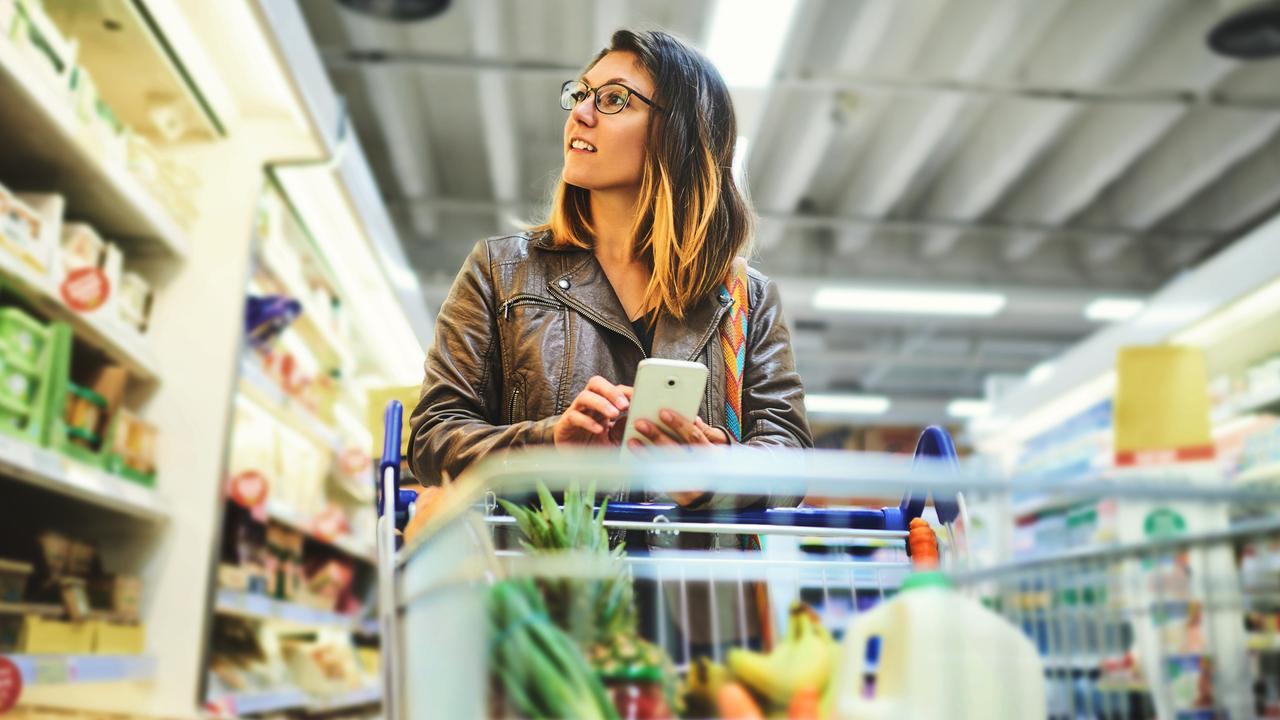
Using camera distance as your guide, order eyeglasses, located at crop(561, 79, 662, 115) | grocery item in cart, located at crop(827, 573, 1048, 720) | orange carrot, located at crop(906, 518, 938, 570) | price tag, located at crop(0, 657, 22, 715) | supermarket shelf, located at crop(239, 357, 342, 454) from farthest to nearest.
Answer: supermarket shelf, located at crop(239, 357, 342, 454)
price tag, located at crop(0, 657, 22, 715)
eyeglasses, located at crop(561, 79, 662, 115)
orange carrot, located at crop(906, 518, 938, 570)
grocery item in cart, located at crop(827, 573, 1048, 720)

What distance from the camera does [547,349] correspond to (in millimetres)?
1727

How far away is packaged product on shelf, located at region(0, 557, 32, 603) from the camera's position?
2500 millimetres

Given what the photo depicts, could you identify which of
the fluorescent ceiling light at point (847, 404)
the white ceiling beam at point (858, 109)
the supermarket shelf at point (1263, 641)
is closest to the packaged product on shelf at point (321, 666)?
the white ceiling beam at point (858, 109)

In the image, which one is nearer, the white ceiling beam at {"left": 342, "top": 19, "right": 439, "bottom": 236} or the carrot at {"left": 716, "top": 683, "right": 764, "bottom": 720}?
the carrot at {"left": 716, "top": 683, "right": 764, "bottom": 720}

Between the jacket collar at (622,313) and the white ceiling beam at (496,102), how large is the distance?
490cm

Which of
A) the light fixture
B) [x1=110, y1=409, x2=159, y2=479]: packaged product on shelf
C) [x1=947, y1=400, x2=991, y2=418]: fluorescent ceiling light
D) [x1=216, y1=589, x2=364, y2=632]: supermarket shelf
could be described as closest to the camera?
[x1=110, y1=409, x2=159, y2=479]: packaged product on shelf

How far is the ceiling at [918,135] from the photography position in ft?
22.5

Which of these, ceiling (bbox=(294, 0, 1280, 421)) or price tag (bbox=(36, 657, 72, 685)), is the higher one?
ceiling (bbox=(294, 0, 1280, 421))

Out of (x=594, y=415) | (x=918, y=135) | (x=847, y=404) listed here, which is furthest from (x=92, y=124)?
(x=847, y=404)

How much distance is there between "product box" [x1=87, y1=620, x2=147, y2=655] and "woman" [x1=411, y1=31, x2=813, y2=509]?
1.60 metres

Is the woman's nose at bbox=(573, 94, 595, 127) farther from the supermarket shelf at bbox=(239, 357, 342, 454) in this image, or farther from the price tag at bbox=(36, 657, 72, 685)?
the supermarket shelf at bbox=(239, 357, 342, 454)

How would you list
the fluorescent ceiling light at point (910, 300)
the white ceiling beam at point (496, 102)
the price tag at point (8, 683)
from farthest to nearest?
the fluorescent ceiling light at point (910, 300)
the white ceiling beam at point (496, 102)
the price tag at point (8, 683)

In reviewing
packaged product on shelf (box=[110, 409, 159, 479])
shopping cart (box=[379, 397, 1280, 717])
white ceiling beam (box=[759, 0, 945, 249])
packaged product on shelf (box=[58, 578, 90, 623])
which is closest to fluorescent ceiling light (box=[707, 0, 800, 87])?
white ceiling beam (box=[759, 0, 945, 249])

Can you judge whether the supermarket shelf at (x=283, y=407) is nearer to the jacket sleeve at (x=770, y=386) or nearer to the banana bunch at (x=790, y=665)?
the jacket sleeve at (x=770, y=386)
